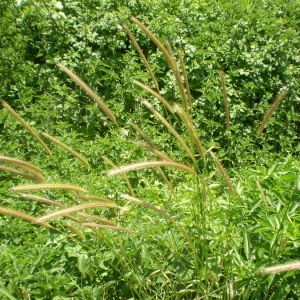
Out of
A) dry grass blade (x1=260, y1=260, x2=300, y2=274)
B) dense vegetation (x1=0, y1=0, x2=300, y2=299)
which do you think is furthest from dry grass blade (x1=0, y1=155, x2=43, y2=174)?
dry grass blade (x1=260, y1=260, x2=300, y2=274)

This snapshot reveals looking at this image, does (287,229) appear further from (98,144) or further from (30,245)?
(98,144)

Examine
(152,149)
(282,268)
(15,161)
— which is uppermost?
(15,161)

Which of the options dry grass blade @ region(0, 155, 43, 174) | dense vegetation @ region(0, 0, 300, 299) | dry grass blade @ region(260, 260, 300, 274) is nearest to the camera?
dry grass blade @ region(260, 260, 300, 274)

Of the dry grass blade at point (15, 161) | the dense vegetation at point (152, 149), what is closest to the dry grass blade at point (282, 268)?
the dense vegetation at point (152, 149)

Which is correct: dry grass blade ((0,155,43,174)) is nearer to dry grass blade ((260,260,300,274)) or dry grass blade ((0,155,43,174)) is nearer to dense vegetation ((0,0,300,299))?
dense vegetation ((0,0,300,299))

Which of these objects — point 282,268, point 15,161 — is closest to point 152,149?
point 15,161

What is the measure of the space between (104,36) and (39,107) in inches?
50.5

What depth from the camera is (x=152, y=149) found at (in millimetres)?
1911

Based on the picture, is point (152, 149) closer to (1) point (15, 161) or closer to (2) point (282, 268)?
(1) point (15, 161)

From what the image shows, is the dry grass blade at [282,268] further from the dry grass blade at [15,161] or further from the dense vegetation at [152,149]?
the dry grass blade at [15,161]

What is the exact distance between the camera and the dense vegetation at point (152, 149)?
2.19 m

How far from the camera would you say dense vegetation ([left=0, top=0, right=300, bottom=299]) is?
219 centimetres

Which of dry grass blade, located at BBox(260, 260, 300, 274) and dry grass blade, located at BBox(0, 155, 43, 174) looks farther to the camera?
dry grass blade, located at BBox(0, 155, 43, 174)

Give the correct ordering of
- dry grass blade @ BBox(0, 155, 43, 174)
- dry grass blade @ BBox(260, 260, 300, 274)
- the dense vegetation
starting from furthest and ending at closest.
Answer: the dense vegetation < dry grass blade @ BBox(0, 155, 43, 174) < dry grass blade @ BBox(260, 260, 300, 274)
